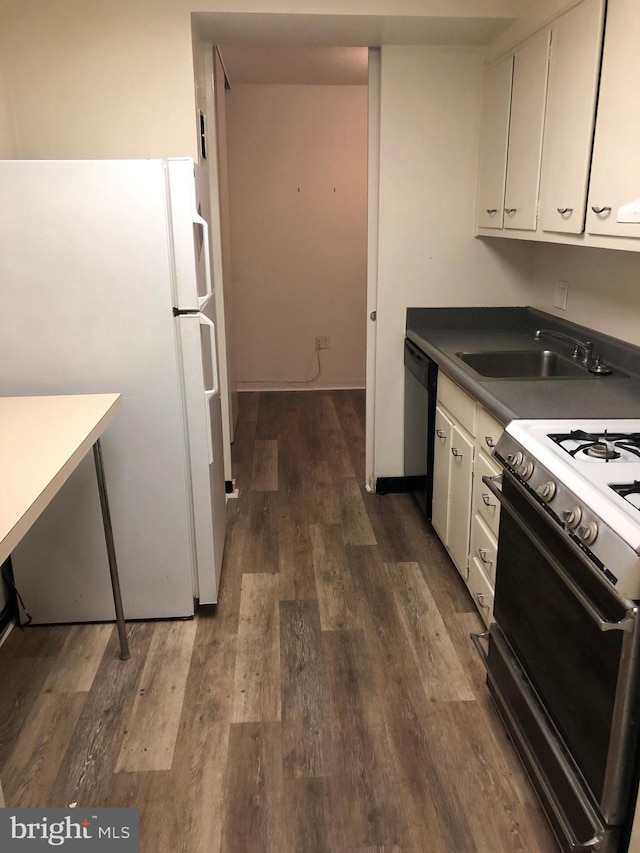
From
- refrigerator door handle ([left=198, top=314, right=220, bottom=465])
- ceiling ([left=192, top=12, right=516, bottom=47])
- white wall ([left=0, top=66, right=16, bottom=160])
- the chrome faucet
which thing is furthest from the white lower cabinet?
white wall ([left=0, top=66, right=16, bottom=160])

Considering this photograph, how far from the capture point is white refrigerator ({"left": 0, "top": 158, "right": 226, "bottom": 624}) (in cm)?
215

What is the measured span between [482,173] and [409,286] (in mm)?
614

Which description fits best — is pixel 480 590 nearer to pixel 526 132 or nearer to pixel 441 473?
pixel 441 473

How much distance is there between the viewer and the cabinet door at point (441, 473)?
9.31 ft

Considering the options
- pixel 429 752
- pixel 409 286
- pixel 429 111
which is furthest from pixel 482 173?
pixel 429 752

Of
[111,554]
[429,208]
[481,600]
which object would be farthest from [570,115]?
[111,554]

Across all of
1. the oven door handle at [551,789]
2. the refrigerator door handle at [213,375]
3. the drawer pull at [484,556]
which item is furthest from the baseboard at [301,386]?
the oven door handle at [551,789]

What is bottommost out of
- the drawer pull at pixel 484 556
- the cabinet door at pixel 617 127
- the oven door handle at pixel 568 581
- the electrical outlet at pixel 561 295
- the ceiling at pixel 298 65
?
the drawer pull at pixel 484 556

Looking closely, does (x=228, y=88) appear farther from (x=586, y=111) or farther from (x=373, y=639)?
(x=373, y=639)

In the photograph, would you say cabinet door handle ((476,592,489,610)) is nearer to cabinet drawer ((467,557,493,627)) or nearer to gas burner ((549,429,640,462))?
cabinet drawer ((467,557,493,627))

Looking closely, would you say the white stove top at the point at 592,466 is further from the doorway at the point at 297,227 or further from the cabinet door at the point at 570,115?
the doorway at the point at 297,227

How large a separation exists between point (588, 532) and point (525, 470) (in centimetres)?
37

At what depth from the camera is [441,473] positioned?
2.96m

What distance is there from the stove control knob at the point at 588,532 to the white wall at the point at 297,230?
172 inches
